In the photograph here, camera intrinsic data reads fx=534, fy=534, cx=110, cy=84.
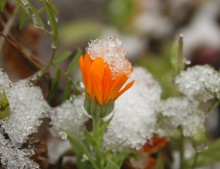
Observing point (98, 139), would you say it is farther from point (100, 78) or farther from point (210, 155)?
point (210, 155)

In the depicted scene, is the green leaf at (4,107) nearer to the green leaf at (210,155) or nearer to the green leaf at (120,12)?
the green leaf at (210,155)

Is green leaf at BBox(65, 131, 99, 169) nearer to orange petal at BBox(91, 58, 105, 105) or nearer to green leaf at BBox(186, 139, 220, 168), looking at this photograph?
orange petal at BBox(91, 58, 105, 105)

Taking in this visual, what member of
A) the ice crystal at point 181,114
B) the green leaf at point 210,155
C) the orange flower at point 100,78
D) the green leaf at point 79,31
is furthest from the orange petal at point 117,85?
the green leaf at point 79,31

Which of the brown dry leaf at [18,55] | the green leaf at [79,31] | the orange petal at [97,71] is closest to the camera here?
the orange petal at [97,71]

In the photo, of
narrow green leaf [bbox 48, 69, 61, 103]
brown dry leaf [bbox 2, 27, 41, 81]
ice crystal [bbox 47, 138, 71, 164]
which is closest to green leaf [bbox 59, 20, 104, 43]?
brown dry leaf [bbox 2, 27, 41, 81]

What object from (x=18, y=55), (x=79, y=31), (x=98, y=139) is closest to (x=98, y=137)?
(x=98, y=139)

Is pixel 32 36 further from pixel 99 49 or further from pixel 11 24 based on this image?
pixel 99 49
